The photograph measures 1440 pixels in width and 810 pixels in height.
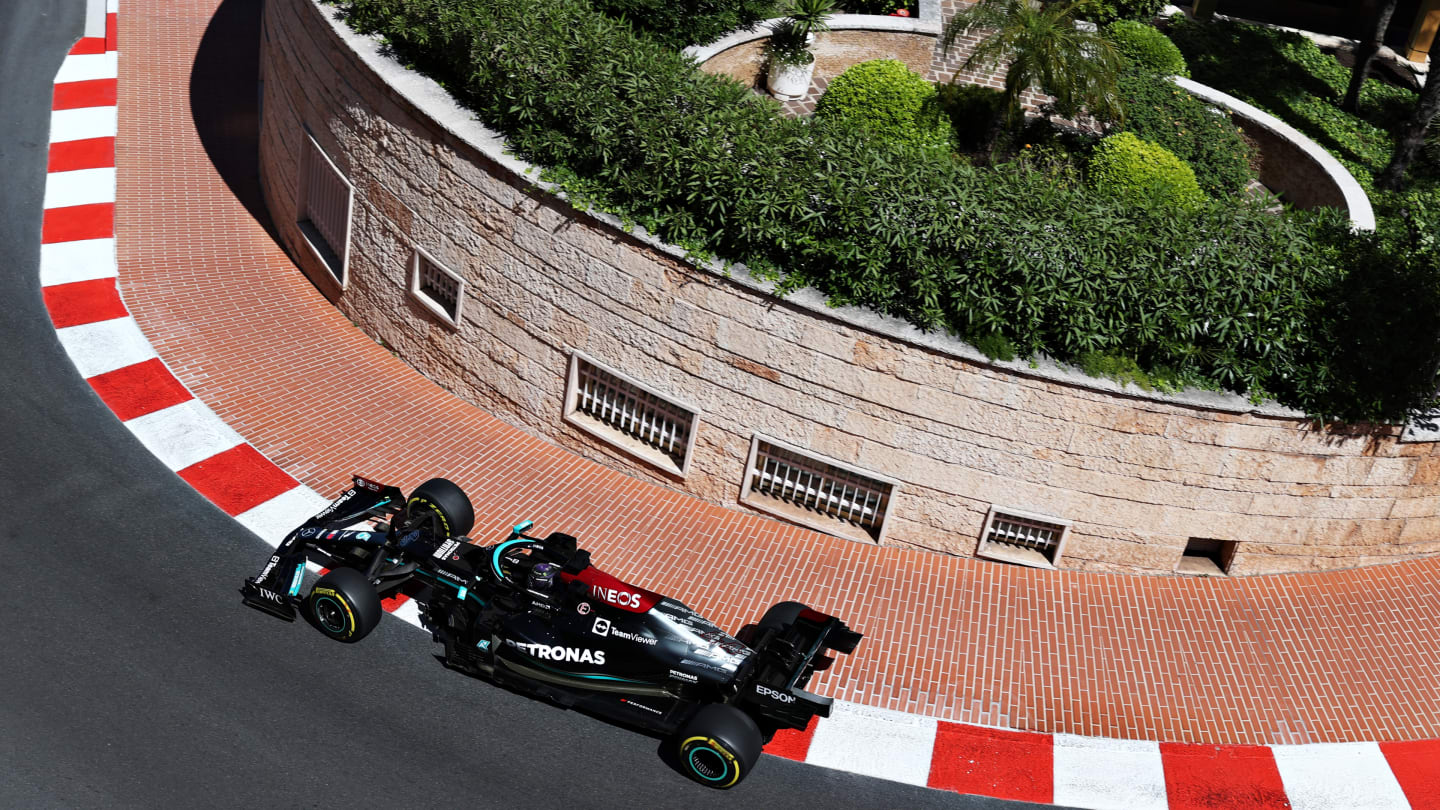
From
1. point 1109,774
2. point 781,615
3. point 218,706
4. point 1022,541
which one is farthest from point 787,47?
point 218,706

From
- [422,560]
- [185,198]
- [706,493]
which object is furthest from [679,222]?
[185,198]

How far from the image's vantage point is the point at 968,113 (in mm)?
15086

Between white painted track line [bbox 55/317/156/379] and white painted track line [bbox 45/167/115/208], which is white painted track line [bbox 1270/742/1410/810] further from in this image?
white painted track line [bbox 45/167/115/208]

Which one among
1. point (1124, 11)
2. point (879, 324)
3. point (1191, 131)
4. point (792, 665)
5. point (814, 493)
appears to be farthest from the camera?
point (1124, 11)

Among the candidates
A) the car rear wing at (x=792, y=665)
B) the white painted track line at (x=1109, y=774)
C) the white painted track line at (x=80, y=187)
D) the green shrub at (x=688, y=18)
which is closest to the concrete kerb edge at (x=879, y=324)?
the car rear wing at (x=792, y=665)

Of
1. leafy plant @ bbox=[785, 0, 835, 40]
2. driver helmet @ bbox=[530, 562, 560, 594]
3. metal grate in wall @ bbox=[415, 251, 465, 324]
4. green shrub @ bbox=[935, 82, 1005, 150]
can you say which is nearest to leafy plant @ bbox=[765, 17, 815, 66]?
leafy plant @ bbox=[785, 0, 835, 40]

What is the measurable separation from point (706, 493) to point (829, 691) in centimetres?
242

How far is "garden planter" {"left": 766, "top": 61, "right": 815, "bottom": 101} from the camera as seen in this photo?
15523 mm

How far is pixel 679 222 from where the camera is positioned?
10391mm

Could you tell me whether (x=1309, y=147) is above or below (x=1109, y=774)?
above

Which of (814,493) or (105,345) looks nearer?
(814,493)

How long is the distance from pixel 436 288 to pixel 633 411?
2.44 m

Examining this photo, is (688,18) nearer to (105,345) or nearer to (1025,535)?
(105,345)

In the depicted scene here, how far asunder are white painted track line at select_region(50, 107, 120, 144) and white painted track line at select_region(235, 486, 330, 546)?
7800 millimetres
